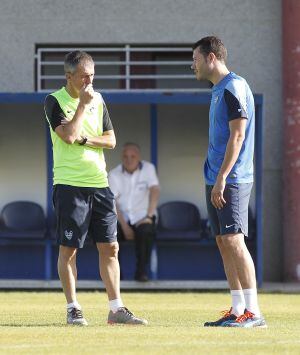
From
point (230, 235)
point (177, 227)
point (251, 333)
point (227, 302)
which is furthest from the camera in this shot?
point (177, 227)

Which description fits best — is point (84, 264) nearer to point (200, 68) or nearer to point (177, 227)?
point (177, 227)

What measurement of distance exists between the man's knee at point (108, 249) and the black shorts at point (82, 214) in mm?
33

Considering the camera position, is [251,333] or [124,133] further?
[124,133]

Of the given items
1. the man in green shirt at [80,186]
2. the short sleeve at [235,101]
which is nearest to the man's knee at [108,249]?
the man in green shirt at [80,186]

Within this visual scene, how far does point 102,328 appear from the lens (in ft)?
28.4

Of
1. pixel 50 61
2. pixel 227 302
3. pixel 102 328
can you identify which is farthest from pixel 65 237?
pixel 50 61

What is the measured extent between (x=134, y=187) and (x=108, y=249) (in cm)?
597

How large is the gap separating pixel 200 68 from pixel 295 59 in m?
7.18

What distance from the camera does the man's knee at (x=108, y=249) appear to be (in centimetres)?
915

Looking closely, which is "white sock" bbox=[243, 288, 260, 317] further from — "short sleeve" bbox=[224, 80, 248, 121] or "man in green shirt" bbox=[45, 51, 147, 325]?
"short sleeve" bbox=[224, 80, 248, 121]

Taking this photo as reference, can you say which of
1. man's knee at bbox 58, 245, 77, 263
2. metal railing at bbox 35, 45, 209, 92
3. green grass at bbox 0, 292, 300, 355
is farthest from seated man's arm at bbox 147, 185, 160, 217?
man's knee at bbox 58, 245, 77, 263

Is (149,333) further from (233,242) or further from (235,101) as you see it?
(235,101)

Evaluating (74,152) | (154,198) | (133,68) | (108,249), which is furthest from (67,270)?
(133,68)

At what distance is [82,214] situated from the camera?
29.7ft
